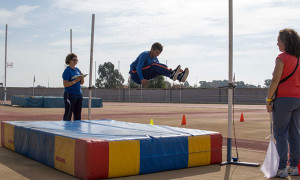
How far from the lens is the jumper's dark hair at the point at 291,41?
16.5 feet

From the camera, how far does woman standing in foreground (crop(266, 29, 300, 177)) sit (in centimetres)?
498

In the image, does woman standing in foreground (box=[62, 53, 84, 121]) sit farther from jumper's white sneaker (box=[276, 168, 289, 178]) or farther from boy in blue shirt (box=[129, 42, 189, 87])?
jumper's white sneaker (box=[276, 168, 289, 178])

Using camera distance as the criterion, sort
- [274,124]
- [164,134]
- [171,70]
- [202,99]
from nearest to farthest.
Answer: [274,124] < [164,134] < [171,70] < [202,99]

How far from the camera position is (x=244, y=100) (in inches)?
1823

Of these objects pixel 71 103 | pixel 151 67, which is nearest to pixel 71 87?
pixel 71 103

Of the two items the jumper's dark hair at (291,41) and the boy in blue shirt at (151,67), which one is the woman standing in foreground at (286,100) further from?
the boy in blue shirt at (151,67)

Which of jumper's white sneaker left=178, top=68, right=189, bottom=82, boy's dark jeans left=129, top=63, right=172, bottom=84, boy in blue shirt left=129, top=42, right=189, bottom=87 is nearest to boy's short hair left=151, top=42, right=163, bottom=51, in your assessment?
boy in blue shirt left=129, top=42, right=189, bottom=87

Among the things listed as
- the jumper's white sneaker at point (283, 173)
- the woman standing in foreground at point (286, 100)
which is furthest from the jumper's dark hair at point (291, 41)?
the jumper's white sneaker at point (283, 173)

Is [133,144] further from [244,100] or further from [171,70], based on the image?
Result: [244,100]

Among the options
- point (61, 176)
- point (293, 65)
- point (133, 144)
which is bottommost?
point (61, 176)

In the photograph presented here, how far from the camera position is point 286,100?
16.4ft

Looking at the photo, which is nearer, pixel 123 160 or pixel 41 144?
pixel 123 160

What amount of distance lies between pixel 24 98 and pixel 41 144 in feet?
81.4

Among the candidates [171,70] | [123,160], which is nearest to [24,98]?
[171,70]
